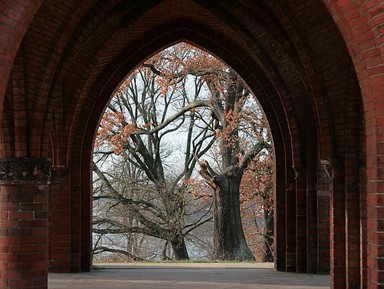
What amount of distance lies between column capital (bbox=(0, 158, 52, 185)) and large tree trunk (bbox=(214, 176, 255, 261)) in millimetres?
12102

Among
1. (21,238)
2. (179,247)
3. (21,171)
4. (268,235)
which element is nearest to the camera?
(21,238)

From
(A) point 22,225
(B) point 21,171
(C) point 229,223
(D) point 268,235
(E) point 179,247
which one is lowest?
(E) point 179,247

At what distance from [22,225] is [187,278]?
508cm

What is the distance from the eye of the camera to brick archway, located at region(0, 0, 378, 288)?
695cm

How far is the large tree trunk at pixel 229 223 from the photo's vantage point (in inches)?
880

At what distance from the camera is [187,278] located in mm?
14609

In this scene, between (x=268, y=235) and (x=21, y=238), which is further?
(x=268, y=235)

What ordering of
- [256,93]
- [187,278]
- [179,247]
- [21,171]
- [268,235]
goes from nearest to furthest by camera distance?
[21,171], [187,278], [256,93], [268,235], [179,247]

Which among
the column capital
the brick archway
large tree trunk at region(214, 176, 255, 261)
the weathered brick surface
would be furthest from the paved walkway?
large tree trunk at region(214, 176, 255, 261)

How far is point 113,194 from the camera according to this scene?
Result: 2578cm

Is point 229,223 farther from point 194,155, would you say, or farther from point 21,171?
point 21,171

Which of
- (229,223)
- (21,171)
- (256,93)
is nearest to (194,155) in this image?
(229,223)

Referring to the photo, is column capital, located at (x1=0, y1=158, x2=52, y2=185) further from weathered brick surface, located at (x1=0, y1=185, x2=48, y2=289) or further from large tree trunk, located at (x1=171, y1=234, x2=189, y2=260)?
large tree trunk, located at (x1=171, y1=234, x2=189, y2=260)

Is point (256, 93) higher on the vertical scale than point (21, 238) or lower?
higher
